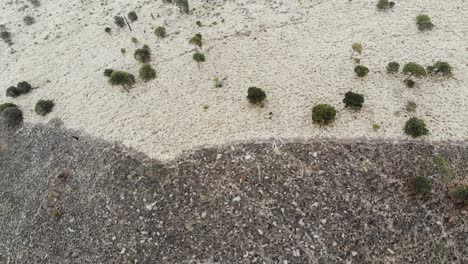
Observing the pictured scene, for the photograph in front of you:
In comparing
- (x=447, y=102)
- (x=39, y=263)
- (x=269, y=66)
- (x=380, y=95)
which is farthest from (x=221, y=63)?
(x=39, y=263)

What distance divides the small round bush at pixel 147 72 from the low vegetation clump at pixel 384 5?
29088 millimetres

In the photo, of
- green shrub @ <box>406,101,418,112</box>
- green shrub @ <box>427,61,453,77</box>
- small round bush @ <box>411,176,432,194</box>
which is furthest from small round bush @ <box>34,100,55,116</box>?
green shrub @ <box>427,61,453,77</box>

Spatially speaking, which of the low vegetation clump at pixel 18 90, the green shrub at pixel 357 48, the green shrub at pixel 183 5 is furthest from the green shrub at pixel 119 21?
the green shrub at pixel 357 48

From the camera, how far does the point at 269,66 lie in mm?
36219

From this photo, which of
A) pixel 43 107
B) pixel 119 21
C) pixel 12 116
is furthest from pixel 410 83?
pixel 12 116

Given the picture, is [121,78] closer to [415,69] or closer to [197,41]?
[197,41]

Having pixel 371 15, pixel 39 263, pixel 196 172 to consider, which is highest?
pixel 371 15

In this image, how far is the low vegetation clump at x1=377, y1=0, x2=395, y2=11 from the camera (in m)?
39.6

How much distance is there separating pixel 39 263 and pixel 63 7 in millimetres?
43180

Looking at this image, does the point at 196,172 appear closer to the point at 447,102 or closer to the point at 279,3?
the point at 447,102

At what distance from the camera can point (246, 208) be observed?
Result: 978 inches

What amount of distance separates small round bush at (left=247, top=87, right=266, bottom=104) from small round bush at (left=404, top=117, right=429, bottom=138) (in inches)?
513

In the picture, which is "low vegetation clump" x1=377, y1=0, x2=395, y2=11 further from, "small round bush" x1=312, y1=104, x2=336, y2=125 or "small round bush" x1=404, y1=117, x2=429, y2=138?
"small round bush" x1=312, y1=104, x2=336, y2=125

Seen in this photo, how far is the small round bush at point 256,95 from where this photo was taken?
3127 centimetres
